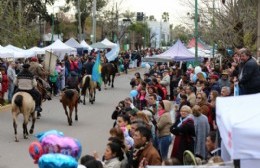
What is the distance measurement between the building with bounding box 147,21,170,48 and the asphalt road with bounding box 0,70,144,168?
99824 mm

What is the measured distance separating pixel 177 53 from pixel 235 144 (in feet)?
77.2

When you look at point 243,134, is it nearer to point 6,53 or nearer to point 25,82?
point 25,82

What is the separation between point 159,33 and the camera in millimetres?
139625

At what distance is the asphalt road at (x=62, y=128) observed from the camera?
567 inches

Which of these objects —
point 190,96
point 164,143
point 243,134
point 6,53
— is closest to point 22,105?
point 190,96

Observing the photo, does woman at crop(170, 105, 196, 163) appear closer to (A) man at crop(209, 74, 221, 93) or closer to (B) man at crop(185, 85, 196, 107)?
(B) man at crop(185, 85, 196, 107)

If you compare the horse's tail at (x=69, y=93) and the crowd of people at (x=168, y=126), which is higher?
the crowd of people at (x=168, y=126)

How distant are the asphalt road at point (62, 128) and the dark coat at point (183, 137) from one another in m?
4.20

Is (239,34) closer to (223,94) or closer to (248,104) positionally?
(223,94)

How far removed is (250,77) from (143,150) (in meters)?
4.43

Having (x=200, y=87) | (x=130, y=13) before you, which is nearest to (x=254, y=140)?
(x=200, y=87)

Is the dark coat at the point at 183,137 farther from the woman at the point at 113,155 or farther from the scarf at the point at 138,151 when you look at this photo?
the woman at the point at 113,155

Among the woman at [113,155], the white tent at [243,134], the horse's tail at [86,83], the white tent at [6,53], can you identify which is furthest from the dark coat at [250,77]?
the white tent at [6,53]

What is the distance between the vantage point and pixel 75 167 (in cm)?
529
